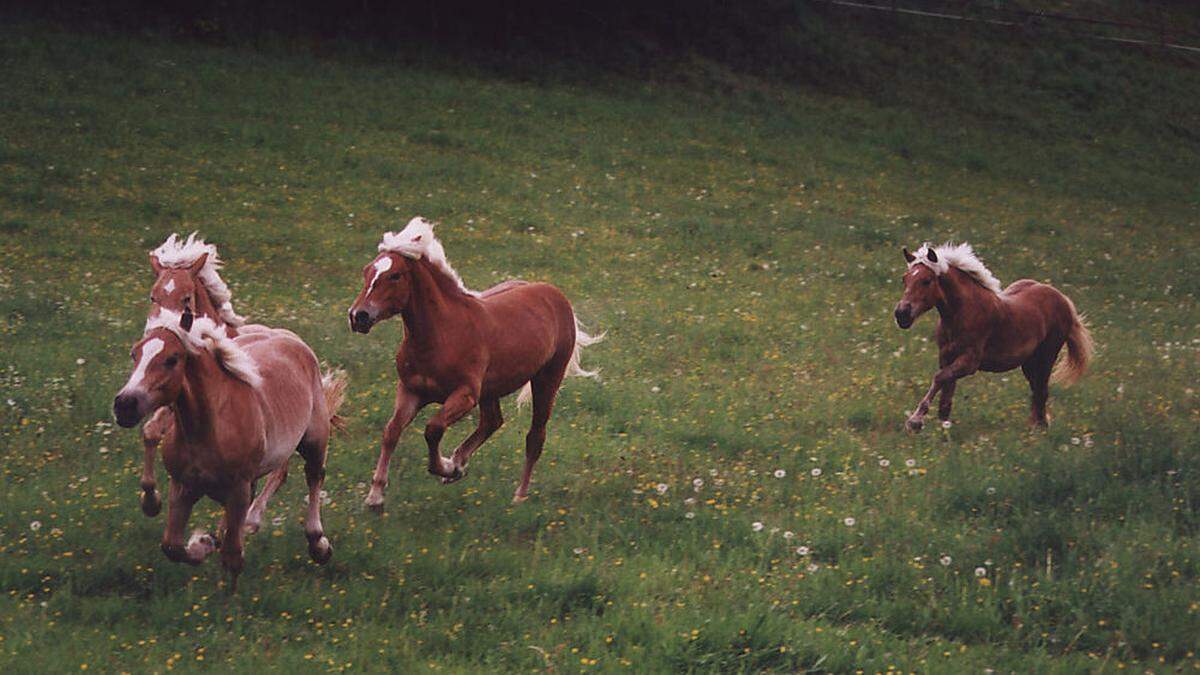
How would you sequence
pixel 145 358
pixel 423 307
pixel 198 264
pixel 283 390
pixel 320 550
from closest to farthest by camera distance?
pixel 145 358, pixel 320 550, pixel 283 390, pixel 423 307, pixel 198 264

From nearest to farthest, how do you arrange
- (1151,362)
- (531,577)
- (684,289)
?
(531,577) → (1151,362) → (684,289)

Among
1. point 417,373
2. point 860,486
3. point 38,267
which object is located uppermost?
point 417,373

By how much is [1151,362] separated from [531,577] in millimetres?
10800

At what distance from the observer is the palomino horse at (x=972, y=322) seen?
11.6 m

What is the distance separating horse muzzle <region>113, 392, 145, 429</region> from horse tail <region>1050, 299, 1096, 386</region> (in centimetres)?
992

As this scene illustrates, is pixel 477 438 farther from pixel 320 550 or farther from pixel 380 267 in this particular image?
pixel 320 550

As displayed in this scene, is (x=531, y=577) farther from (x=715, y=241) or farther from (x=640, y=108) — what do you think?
(x=640, y=108)

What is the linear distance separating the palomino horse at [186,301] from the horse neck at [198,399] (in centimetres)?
135

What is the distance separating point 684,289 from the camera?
60.4 ft

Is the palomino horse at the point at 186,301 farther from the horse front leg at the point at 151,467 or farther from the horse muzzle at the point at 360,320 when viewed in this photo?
the horse muzzle at the point at 360,320

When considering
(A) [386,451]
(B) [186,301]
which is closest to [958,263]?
(A) [386,451]

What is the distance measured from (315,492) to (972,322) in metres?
6.94

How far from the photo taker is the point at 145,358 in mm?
6547

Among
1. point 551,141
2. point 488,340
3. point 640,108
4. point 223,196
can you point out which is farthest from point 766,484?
point 640,108
